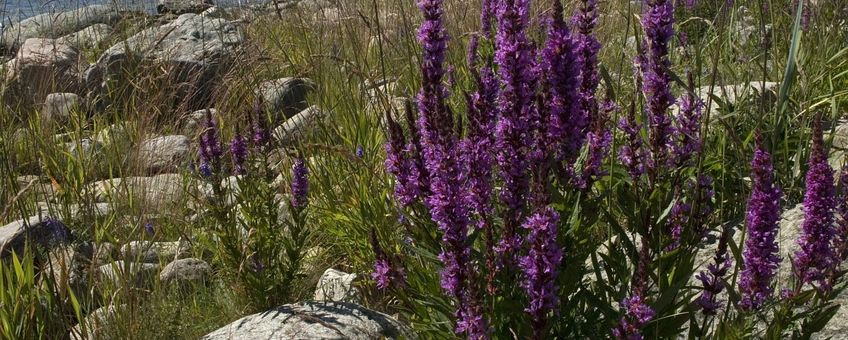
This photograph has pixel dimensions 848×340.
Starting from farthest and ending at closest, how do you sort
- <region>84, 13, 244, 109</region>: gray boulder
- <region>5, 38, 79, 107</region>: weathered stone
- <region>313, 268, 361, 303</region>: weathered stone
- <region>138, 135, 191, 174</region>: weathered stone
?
<region>84, 13, 244, 109</region>: gray boulder < <region>5, 38, 79, 107</region>: weathered stone < <region>138, 135, 191, 174</region>: weathered stone < <region>313, 268, 361, 303</region>: weathered stone

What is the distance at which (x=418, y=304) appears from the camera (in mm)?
2686

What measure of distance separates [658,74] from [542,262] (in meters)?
0.69

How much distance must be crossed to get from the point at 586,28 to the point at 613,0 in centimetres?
531

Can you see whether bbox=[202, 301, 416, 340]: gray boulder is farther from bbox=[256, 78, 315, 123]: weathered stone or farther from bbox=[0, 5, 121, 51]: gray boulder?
bbox=[0, 5, 121, 51]: gray boulder

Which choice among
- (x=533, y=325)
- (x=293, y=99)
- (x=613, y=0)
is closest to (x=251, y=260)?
(x=533, y=325)

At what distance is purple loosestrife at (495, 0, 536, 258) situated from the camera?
7.06 feet

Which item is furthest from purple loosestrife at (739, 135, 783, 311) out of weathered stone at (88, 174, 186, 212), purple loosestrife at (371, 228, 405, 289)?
weathered stone at (88, 174, 186, 212)

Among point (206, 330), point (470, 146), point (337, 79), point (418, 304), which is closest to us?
point (470, 146)

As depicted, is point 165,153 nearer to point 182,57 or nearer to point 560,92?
point 182,57

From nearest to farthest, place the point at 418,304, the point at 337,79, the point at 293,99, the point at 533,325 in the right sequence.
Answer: the point at 533,325 → the point at 418,304 → the point at 337,79 → the point at 293,99

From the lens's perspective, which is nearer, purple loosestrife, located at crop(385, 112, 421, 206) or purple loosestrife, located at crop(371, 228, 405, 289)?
purple loosestrife, located at crop(385, 112, 421, 206)

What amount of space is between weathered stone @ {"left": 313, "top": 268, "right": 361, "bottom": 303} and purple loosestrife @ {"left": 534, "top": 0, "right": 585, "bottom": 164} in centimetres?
157

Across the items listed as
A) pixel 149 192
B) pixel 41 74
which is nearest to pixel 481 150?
pixel 149 192

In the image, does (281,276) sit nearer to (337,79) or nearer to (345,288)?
(345,288)
